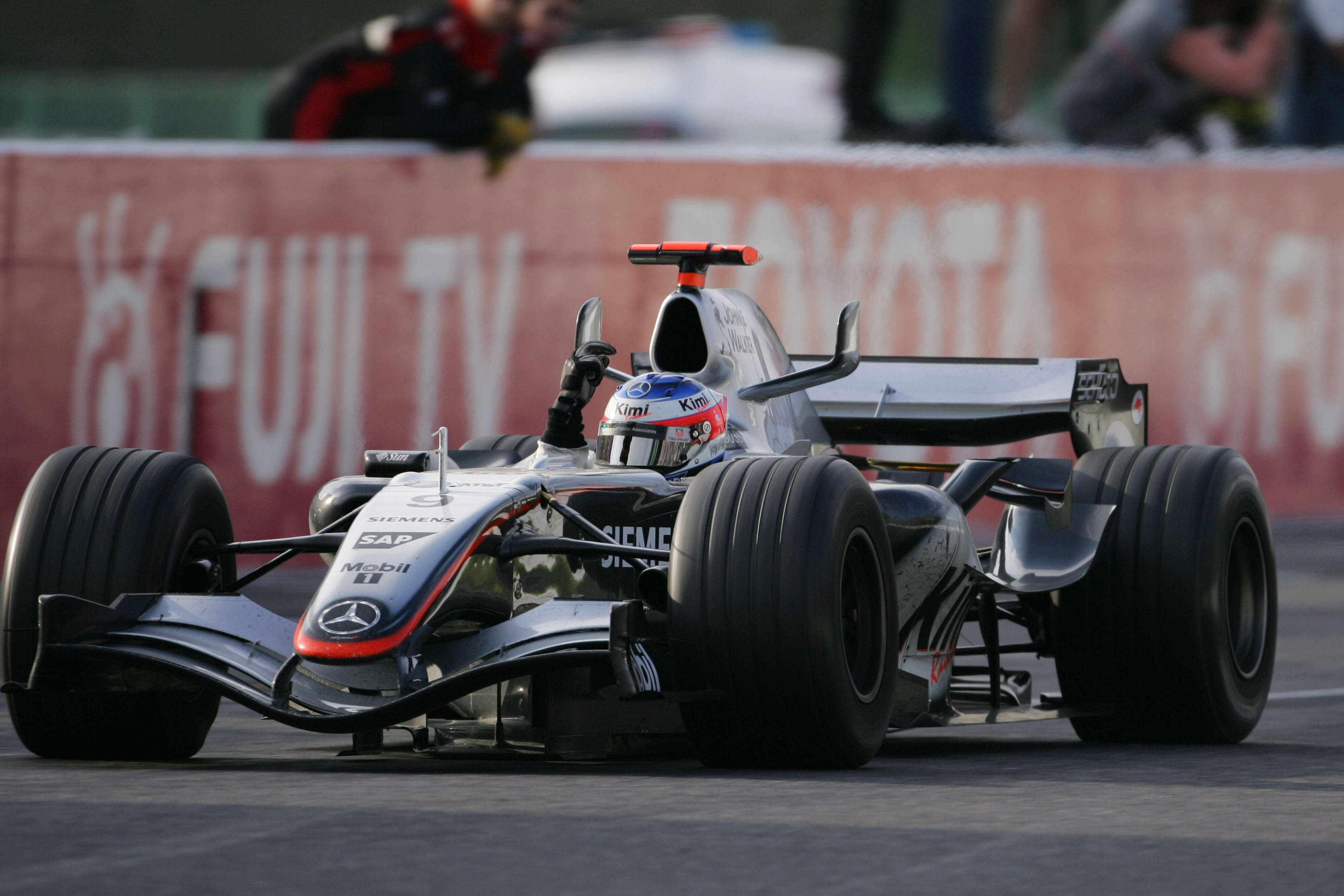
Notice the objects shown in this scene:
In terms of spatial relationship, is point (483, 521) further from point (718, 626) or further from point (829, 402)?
point (829, 402)

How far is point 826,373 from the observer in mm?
8188

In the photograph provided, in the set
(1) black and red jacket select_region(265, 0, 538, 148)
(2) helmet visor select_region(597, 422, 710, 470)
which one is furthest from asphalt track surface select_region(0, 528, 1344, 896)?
(1) black and red jacket select_region(265, 0, 538, 148)

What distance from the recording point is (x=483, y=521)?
6.66 m

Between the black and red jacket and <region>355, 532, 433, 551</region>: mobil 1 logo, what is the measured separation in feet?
24.5

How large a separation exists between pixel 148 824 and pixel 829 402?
4.67 meters

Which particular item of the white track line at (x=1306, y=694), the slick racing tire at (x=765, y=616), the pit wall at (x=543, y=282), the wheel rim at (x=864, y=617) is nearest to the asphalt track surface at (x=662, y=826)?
the slick racing tire at (x=765, y=616)

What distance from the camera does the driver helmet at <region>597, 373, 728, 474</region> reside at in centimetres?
761

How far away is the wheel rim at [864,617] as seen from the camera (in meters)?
6.88

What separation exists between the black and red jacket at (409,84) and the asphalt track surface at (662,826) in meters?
6.91

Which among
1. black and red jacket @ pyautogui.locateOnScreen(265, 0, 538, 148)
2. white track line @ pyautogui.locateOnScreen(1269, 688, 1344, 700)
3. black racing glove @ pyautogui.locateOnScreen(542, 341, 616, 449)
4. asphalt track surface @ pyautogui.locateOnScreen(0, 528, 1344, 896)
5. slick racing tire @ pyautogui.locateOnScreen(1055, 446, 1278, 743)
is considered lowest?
white track line @ pyautogui.locateOnScreen(1269, 688, 1344, 700)

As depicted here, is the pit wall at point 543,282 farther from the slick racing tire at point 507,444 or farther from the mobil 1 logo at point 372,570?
the mobil 1 logo at point 372,570

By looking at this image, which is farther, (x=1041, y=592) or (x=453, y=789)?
(x=1041, y=592)

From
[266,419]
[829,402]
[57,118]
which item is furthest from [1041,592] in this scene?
[57,118]

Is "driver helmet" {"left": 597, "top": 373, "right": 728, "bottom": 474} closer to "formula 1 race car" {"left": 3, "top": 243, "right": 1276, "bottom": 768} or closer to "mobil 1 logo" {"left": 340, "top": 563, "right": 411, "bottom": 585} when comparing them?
"formula 1 race car" {"left": 3, "top": 243, "right": 1276, "bottom": 768}
